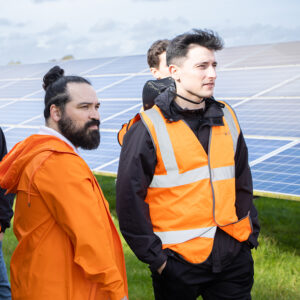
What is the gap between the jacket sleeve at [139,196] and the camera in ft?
11.4

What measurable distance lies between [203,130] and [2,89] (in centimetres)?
1070

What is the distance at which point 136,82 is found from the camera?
1051cm

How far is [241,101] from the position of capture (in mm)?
8414

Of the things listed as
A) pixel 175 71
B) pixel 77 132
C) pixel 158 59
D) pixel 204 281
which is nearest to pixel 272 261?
pixel 158 59

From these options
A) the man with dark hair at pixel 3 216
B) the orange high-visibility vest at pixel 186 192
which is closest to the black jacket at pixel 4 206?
the man with dark hair at pixel 3 216

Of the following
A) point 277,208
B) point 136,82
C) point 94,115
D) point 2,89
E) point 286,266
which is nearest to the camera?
point 94,115

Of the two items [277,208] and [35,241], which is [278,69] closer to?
[277,208]

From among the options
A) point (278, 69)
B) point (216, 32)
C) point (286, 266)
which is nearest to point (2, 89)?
point (278, 69)

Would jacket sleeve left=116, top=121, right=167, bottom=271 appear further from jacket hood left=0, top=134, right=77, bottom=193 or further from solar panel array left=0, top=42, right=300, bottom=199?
solar panel array left=0, top=42, right=300, bottom=199

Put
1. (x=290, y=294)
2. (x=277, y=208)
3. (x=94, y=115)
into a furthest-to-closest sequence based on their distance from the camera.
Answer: (x=277, y=208)
(x=290, y=294)
(x=94, y=115)

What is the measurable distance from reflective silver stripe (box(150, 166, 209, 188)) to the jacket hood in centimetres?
72

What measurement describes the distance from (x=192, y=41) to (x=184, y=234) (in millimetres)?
1293

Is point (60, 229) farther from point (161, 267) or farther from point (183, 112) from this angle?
point (183, 112)

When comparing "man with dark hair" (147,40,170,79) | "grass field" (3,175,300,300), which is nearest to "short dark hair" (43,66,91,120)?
"man with dark hair" (147,40,170,79)
